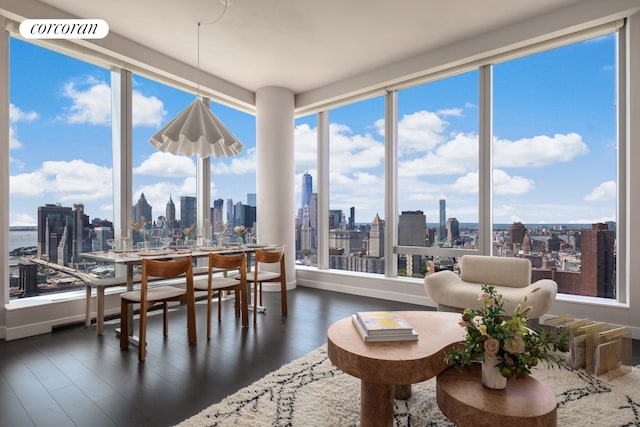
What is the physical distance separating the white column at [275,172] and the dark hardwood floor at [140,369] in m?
1.78

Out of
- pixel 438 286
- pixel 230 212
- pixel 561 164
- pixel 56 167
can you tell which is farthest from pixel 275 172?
pixel 561 164

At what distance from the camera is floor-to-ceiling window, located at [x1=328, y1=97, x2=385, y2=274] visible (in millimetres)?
5375

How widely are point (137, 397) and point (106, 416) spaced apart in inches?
8.6

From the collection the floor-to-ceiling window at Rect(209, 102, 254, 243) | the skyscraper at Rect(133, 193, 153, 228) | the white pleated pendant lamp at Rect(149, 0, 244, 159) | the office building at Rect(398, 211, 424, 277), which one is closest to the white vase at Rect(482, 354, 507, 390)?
the white pleated pendant lamp at Rect(149, 0, 244, 159)

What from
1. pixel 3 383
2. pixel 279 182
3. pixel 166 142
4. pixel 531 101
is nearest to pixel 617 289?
pixel 531 101

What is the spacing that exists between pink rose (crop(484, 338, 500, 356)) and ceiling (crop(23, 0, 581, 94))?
3.32 metres

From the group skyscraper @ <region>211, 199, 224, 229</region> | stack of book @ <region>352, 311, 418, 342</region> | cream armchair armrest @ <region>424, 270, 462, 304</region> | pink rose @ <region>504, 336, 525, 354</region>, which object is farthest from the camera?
skyscraper @ <region>211, 199, 224, 229</region>

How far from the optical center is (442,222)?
4738 mm

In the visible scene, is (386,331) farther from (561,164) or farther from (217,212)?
(217,212)

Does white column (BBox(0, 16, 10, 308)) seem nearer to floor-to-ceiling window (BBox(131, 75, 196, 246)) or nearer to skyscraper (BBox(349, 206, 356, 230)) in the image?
floor-to-ceiling window (BBox(131, 75, 196, 246))

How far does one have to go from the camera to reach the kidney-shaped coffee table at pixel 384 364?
165cm

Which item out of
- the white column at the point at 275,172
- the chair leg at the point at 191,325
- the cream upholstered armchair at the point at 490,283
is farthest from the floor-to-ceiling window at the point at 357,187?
the chair leg at the point at 191,325

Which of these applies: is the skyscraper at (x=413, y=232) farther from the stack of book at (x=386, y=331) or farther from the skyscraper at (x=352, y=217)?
the stack of book at (x=386, y=331)

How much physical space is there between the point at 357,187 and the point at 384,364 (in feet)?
13.7
